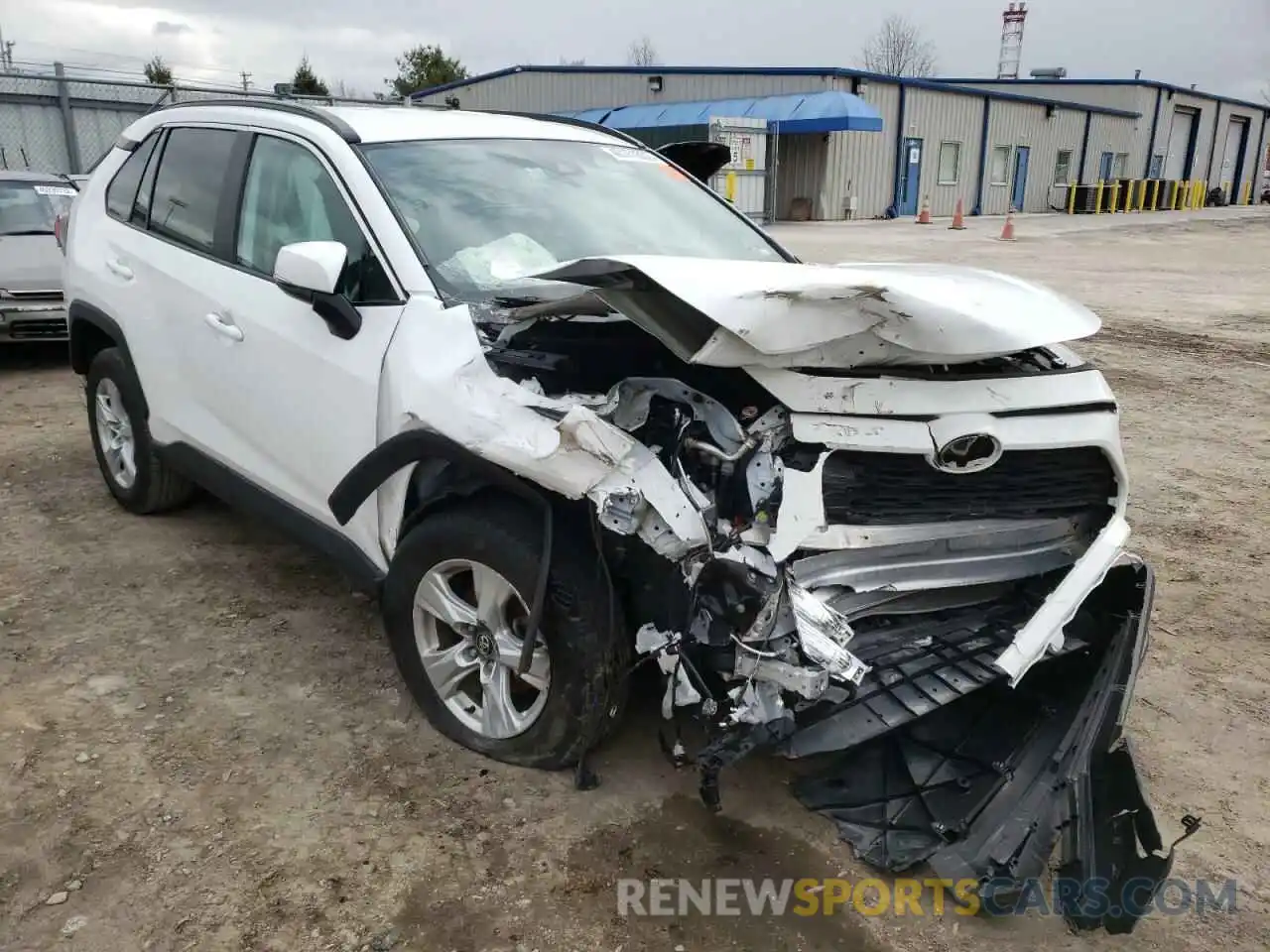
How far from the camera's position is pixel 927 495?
245cm

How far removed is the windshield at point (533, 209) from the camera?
3102 millimetres

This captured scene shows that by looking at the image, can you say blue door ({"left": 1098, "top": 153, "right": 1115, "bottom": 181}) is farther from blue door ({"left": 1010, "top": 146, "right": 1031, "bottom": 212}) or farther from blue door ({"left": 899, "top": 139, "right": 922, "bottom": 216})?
blue door ({"left": 899, "top": 139, "right": 922, "bottom": 216})

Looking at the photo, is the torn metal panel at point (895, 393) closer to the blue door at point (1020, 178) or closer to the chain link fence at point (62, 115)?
the chain link fence at point (62, 115)

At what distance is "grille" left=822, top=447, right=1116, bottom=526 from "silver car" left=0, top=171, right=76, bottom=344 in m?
7.52

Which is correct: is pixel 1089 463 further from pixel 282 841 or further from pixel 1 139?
pixel 1 139

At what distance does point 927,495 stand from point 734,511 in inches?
19.3

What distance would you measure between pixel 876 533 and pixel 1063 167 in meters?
41.3

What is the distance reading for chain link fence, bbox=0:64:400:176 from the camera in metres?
14.2

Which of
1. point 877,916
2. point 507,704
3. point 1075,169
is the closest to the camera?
point 877,916

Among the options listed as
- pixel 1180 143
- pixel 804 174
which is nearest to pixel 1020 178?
pixel 804 174

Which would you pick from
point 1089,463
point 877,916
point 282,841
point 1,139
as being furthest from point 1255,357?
point 1,139

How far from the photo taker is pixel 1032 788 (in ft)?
7.97

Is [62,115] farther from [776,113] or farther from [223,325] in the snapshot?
[776,113]

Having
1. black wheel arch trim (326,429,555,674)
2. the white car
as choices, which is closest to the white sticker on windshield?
the white car
